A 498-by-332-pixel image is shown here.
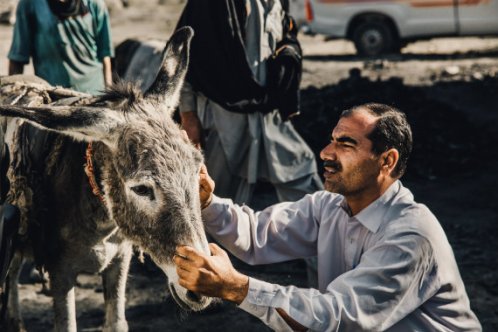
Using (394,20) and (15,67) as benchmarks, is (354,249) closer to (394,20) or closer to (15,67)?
(15,67)

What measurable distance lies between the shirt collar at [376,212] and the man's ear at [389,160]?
9 cm

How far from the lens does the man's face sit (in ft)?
11.7

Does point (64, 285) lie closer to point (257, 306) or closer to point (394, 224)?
point (257, 306)

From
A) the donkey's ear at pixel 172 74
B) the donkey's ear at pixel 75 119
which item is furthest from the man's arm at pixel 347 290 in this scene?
the donkey's ear at pixel 172 74

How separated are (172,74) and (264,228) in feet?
3.39

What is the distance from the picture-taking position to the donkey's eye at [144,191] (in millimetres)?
3758

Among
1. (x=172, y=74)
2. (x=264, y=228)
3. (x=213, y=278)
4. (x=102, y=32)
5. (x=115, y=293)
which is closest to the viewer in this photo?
(x=213, y=278)

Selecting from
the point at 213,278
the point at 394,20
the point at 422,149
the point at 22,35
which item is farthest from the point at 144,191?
the point at 394,20

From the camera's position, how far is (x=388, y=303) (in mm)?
3344

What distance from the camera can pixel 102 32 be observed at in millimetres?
6531

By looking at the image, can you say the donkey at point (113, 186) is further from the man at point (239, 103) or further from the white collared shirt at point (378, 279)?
the man at point (239, 103)

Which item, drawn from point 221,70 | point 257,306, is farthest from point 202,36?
point 257,306

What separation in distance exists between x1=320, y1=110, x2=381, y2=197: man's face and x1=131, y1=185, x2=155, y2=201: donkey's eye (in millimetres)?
793

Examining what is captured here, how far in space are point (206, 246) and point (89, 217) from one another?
1137 millimetres
